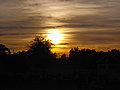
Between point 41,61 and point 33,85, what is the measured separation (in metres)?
36.7

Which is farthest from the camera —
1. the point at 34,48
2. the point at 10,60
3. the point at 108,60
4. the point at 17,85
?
the point at 34,48

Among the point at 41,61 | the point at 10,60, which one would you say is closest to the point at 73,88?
the point at 10,60

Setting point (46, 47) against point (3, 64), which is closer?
point (3, 64)

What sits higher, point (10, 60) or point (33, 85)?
point (10, 60)

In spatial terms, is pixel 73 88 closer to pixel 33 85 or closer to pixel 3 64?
pixel 33 85

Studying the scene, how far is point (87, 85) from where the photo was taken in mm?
26547

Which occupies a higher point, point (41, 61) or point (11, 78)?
point (41, 61)

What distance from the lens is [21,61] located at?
3584 centimetres

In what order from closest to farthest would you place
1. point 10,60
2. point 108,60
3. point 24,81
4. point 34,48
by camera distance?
point 24,81, point 10,60, point 108,60, point 34,48

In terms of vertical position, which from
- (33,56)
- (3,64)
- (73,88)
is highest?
(33,56)

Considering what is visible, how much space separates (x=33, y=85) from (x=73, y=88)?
4.44 m

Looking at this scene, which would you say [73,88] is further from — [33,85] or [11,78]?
[11,78]

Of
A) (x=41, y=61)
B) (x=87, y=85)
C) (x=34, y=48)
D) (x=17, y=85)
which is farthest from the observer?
(x=34, y=48)

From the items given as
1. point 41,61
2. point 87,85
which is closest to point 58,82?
point 87,85
